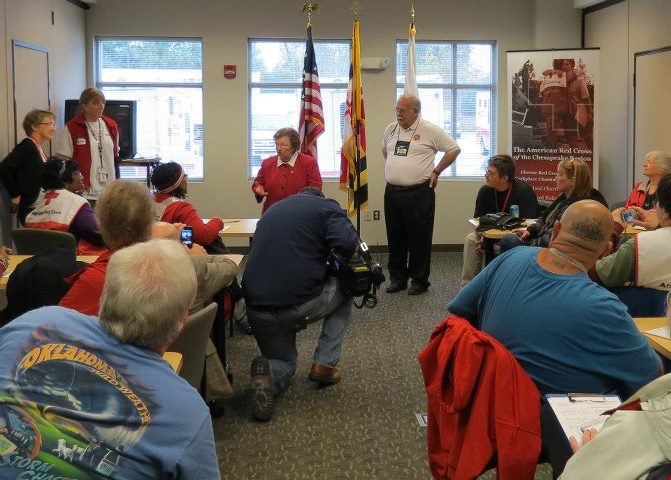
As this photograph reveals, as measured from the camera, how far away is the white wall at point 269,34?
29.5 ft

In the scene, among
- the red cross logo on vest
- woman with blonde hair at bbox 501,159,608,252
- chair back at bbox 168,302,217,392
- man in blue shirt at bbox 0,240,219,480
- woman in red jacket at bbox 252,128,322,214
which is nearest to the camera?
man in blue shirt at bbox 0,240,219,480

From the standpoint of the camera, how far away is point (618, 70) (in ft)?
27.6

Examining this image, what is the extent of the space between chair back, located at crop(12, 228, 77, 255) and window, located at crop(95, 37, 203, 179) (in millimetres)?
4874

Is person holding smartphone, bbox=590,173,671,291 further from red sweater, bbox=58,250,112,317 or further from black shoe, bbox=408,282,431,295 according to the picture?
black shoe, bbox=408,282,431,295

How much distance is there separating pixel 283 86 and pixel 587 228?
23.6 feet

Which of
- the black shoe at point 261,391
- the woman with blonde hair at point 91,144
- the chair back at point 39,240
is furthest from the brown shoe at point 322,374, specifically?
the woman with blonde hair at point 91,144

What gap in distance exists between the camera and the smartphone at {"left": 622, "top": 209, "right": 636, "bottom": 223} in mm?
5498

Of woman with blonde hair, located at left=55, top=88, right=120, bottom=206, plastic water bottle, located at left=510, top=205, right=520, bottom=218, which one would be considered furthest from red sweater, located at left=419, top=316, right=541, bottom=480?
woman with blonde hair, located at left=55, top=88, right=120, bottom=206

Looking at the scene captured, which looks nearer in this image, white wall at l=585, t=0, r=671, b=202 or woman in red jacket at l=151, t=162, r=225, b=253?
woman in red jacket at l=151, t=162, r=225, b=253

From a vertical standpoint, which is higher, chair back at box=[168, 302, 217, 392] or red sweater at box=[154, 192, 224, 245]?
red sweater at box=[154, 192, 224, 245]

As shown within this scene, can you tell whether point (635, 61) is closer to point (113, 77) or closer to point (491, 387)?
point (113, 77)

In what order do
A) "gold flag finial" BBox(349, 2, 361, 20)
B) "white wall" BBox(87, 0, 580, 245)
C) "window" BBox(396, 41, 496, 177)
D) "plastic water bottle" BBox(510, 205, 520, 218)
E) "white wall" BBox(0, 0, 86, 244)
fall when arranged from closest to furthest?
"plastic water bottle" BBox(510, 205, 520, 218), "white wall" BBox(0, 0, 86, 244), "gold flag finial" BBox(349, 2, 361, 20), "white wall" BBox(87, 0, 580, 245), "window" BBox(396, 41, 496, 177)

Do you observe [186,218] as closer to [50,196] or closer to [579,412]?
[50,196]

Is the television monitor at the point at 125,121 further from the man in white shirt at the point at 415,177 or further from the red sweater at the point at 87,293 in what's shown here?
the red sweater at the point at 87,293
